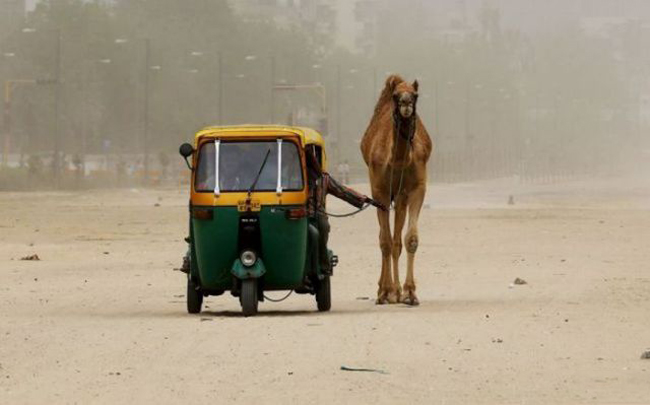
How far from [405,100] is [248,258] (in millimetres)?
2886

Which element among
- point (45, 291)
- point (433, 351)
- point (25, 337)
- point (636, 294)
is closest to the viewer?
point (433, 351)

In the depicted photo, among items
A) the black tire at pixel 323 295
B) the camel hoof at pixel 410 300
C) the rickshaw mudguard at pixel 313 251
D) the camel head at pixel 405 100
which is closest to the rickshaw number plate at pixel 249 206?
the rickshaw mudguard at pixel 313 251

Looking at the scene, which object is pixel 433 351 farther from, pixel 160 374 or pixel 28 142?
pixel 28 142

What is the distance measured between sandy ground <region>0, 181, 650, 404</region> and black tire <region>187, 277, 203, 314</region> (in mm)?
283

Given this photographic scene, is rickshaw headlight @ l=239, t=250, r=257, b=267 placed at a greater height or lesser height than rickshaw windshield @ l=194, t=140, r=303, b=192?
lesser

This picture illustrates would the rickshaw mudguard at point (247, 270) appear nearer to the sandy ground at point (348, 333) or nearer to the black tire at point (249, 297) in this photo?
the black tire at point (249, 297)

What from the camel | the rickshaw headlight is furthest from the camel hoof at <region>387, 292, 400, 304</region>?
the rickshaw headlight

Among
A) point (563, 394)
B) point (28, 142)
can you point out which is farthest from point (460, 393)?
point (28, 142)

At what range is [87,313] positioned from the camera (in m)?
20.8

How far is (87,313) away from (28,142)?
344ft

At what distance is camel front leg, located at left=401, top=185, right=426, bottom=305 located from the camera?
70.6ft

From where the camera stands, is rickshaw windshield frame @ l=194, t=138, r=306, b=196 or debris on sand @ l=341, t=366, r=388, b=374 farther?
rickshaw windshield frame @ l=194, t=138, r=306, b=196

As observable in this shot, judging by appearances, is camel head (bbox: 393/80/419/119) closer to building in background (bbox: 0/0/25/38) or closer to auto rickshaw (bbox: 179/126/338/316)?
auto rickshaw (bbox: 179/126/338/316)

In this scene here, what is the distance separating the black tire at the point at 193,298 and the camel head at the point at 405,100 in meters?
2.91
